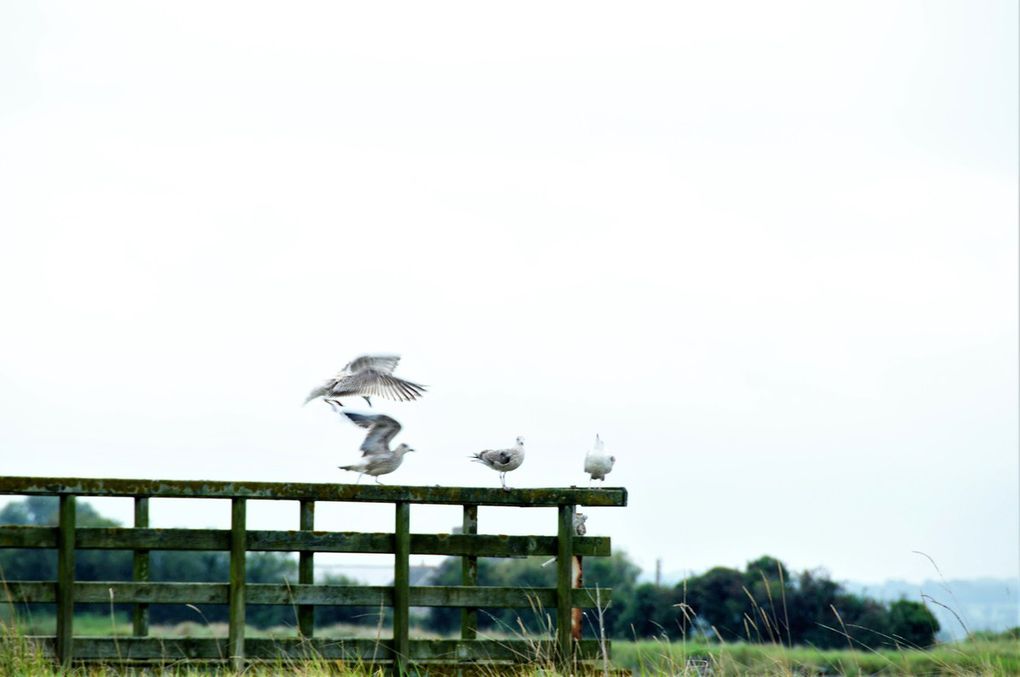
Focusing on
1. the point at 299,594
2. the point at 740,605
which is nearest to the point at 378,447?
the point at 299,594

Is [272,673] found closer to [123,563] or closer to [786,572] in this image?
[786,572]

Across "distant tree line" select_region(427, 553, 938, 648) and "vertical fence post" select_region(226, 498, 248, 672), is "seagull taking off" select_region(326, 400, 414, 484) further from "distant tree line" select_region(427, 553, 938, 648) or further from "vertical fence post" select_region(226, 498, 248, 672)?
"distant tree line" select_region(427, 553, 938, 648)

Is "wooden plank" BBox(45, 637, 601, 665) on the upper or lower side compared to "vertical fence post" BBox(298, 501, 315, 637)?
lower

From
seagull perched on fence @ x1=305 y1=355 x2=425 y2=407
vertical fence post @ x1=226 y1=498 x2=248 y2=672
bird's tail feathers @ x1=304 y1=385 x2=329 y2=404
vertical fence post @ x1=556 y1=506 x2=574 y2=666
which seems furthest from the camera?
seagull perched on fence @ x1=305 y1=355 x2=425 y2=407

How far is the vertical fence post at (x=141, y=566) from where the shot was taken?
866 cm

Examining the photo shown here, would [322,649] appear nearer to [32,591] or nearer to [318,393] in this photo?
[32,591]

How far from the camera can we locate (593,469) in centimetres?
1035

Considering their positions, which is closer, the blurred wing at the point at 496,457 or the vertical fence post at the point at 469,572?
the vertical fence post at the point at 469,572

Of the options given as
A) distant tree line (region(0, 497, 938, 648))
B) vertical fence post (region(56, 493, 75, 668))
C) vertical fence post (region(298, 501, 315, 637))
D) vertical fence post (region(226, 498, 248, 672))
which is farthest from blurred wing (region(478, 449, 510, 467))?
distant tree line (region(0, 497, 938, 648))

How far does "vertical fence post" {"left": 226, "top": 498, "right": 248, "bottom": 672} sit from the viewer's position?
8648 millimetres

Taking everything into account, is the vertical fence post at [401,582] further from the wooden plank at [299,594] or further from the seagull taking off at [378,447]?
the seagull taking off at [378,447]

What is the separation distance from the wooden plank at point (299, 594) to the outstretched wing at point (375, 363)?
226cm

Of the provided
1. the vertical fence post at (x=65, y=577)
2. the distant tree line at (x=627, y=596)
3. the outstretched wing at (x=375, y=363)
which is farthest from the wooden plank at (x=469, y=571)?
the distant tree line at (x=627, y=596)

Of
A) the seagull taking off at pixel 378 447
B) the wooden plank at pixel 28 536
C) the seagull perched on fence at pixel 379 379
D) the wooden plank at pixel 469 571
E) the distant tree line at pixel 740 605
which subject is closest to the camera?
the wooden plank at pixel 28 536
